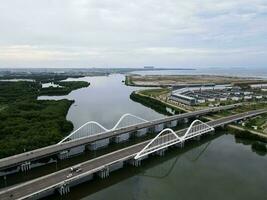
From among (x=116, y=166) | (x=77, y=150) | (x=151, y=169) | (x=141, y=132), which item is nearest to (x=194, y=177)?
(x=151, y=169)

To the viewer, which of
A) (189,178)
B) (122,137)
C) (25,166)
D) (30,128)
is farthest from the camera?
(122,137)

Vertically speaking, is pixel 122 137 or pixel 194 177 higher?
pixel 122 137

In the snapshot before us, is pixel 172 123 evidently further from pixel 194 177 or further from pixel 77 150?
pixel 194 177

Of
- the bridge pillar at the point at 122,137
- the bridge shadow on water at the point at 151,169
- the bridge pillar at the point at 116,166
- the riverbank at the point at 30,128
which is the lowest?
the bridge shadow on water at the point at 151,169

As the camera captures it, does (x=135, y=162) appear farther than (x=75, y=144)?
No

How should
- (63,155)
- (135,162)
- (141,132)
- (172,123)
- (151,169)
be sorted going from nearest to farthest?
(135,162) < (151,169) < (63,155) < (141,132) < (172,123)

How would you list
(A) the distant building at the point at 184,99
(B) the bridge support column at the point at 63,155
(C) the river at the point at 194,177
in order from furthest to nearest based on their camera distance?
(A) the distant building at the point at 184,99 < (B) the bridge support column at the point at 63,155 < (C) the river at the point at 194,177

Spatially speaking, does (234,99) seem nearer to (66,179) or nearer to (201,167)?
(201,167)

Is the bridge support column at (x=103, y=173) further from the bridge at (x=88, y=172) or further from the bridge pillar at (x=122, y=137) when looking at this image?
the bridge pillar at (x=122, y=137)

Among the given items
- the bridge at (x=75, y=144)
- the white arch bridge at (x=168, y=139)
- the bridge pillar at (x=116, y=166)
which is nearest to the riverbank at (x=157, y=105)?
the bridge at (x=75, y=144)
